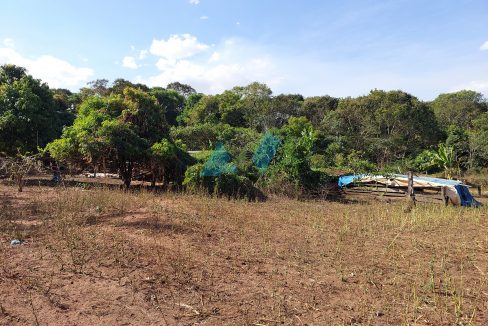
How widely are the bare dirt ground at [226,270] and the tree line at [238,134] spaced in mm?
4444

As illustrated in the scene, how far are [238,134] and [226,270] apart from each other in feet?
50.5

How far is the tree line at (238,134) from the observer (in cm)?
1243

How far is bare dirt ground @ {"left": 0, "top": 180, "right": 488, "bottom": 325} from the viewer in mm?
3646

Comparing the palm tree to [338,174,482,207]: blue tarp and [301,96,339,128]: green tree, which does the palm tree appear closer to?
[338,174,482,207]: blue tarp

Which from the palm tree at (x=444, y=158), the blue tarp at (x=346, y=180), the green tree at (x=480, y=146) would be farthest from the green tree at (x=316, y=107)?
the blue tarp at (x=346, y=180)

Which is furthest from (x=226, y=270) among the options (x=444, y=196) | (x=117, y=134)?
(x=444, y=196)

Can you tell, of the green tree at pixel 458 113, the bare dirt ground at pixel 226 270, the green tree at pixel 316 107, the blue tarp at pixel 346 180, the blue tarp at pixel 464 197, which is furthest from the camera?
the green tree at pixel 458 113

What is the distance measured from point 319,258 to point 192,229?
233cm

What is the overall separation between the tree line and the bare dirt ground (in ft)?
14.6

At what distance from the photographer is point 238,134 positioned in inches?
784

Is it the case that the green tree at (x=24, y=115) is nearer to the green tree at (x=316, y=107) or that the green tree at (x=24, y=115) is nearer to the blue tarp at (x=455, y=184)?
the blue tarp at (x=455, y=184)

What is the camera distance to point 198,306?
3.79 m

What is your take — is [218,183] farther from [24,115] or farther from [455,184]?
[455,184]

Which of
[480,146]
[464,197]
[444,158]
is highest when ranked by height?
[480,146]
